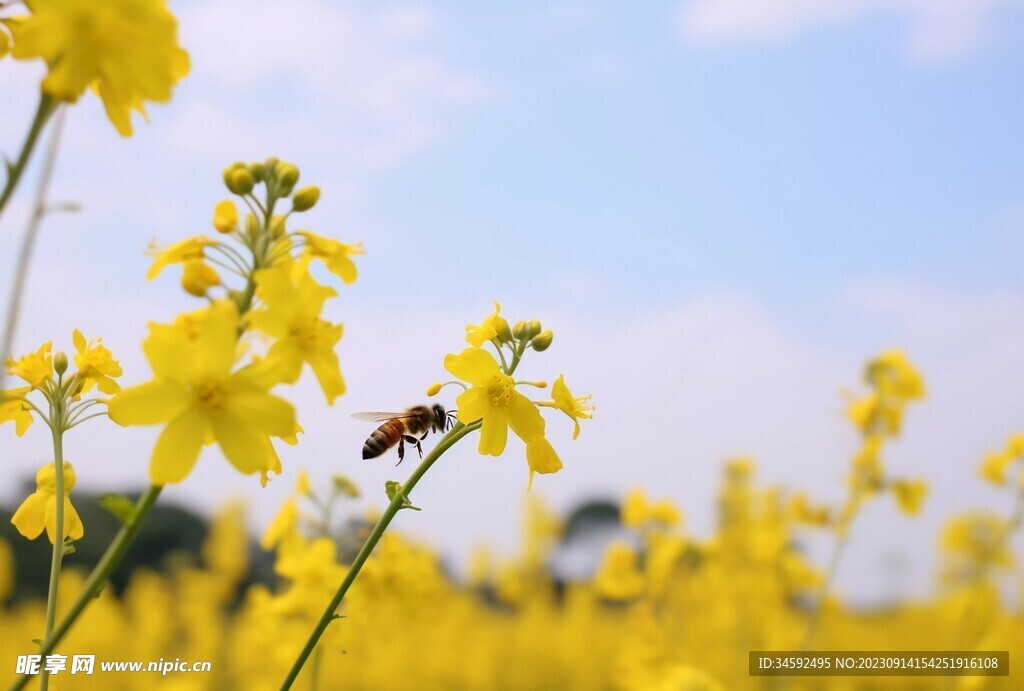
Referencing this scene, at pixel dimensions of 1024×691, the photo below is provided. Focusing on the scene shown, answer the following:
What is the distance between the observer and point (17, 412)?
1156mm

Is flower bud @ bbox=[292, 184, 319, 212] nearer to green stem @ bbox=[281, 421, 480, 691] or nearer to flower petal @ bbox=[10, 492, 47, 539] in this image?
green stem @ bbox=[281, 421, 480, 691]

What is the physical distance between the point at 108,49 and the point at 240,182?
0.20 metres

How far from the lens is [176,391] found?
0.91 m

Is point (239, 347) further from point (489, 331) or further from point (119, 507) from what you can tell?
point (489, 331)

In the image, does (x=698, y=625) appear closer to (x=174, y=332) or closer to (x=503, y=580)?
(x=503, y=580)

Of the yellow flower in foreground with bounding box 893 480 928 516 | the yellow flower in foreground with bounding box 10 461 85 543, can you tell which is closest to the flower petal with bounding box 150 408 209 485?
the yellow flower in foreground with bounding box 10 461 85 543

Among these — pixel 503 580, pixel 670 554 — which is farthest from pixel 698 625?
pixel 503 580

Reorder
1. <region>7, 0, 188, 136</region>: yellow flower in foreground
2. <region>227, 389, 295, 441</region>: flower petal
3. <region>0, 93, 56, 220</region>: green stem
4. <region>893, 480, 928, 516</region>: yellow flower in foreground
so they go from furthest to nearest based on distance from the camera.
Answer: <region>893, 480, 928, 516</region>: yellow flower in foreground → <region>227, 389, 295, 441</region>: flower petal → <region>7, 0, 188, 136</region>: yellow flower in foreground → <region>0, 93, 56, 220</region>: green stem

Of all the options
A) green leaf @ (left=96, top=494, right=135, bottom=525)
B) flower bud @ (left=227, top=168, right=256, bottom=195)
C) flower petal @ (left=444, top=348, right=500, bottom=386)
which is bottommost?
green leaf @ (left=96, top=494, right=135, bottom=525)

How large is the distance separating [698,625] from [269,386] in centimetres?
617

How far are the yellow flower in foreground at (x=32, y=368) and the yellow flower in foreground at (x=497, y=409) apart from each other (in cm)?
49

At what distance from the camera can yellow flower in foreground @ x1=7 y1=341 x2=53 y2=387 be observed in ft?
3.73

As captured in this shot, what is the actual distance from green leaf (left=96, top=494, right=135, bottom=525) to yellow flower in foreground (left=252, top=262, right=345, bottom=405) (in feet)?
0.61

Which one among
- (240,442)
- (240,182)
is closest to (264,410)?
(240,442)
